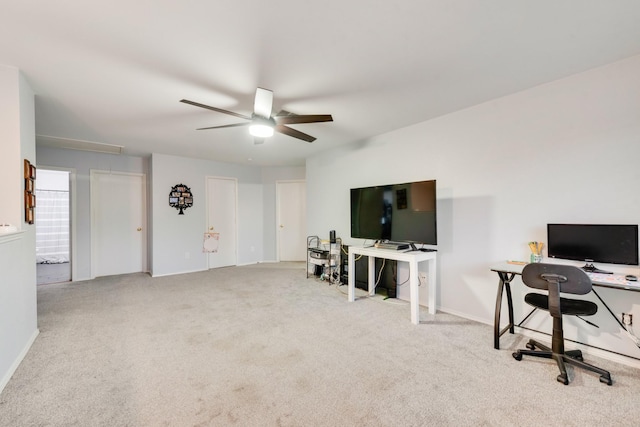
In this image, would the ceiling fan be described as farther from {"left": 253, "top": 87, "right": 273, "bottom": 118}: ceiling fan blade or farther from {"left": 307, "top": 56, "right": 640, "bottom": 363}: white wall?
{"left": 307, "top": 56, "right": 640, "bottom": 363}: white wall

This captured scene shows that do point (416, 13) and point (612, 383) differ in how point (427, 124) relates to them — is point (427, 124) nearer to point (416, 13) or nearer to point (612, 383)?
point (416, 13)

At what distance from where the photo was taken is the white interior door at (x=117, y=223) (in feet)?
16.4

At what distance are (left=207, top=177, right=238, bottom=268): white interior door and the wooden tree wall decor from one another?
1.44 ft

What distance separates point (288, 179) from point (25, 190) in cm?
469

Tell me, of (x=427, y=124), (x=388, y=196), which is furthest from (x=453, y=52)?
(x=388, y=196)

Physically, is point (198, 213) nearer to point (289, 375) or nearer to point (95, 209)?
point (95, 209)

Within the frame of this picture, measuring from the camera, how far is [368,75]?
230 cm

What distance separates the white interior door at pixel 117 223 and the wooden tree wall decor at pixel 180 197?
722 millimetres

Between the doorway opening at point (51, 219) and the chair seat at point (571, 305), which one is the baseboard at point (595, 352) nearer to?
the chair seat at point (571, 305)

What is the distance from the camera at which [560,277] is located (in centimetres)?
190

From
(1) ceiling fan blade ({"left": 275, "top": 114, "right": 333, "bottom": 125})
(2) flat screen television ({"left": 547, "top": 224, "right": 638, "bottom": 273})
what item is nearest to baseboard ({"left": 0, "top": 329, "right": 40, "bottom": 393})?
(1) ceiling fan blade ({"left": 275, "top": 114, "right": 333, "bottom": 125})

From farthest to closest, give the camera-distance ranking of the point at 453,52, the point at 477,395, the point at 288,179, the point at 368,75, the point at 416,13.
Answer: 1. the point at 288,179
2. the point at 368,75
3. the point at 453,52
4. the point at 477,395
5. the point at 416,13

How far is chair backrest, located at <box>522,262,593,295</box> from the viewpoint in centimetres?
184

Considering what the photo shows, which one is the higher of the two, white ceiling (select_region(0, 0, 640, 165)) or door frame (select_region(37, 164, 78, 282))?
white ceiling (select_region(0, 0, 640, 165))
